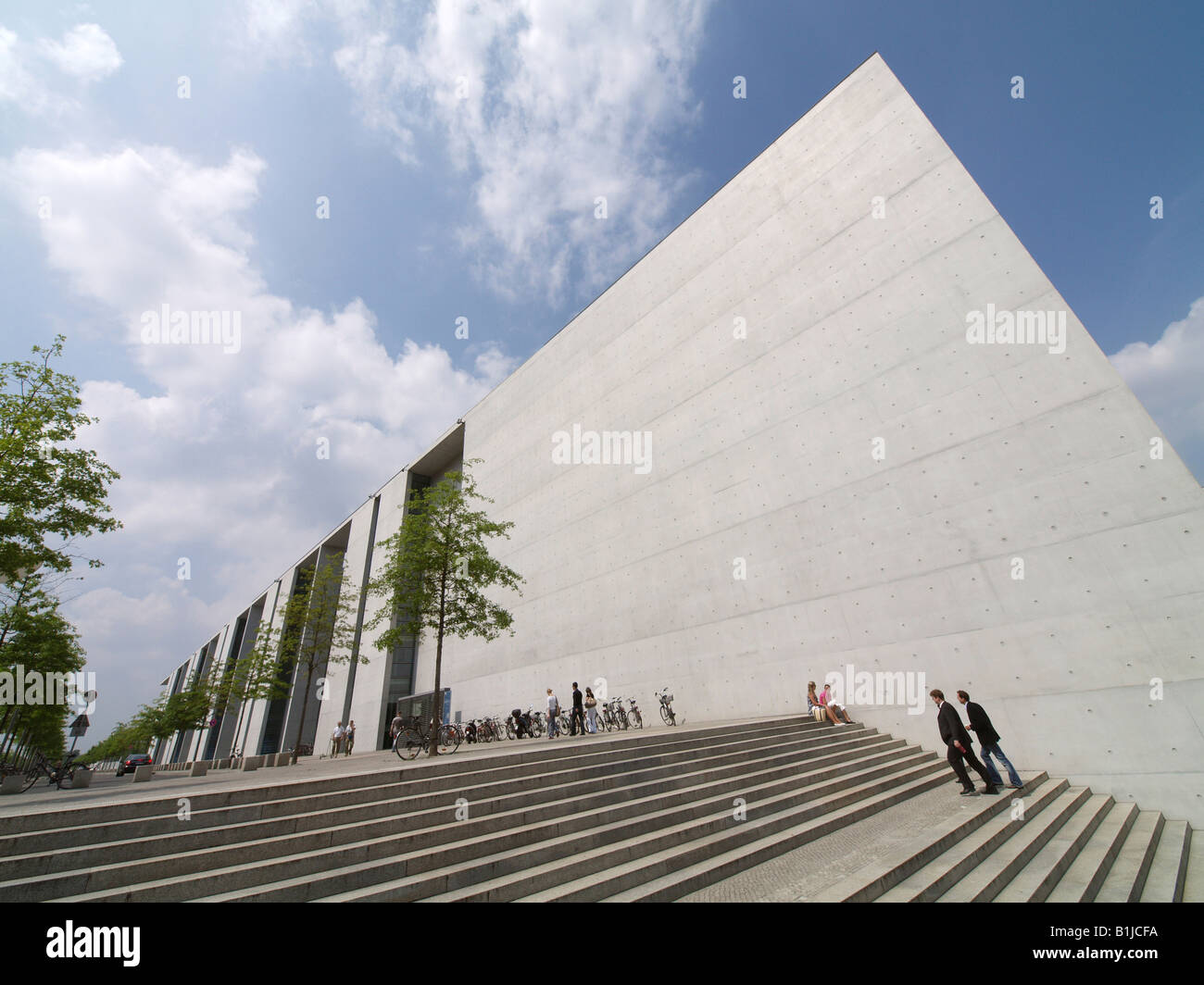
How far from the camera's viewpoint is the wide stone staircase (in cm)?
426

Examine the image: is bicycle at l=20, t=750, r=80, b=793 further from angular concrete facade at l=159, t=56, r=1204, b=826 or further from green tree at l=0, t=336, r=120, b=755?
angular concrete facade at l=159, t=56, r=1204, b=826

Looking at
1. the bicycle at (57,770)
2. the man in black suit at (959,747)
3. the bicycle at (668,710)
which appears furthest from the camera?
the bicycle at (668,710)

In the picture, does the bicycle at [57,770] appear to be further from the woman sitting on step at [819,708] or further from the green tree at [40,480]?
the woman sitting on step at [819,708]

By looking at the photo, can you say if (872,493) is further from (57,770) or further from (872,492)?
(57,770)

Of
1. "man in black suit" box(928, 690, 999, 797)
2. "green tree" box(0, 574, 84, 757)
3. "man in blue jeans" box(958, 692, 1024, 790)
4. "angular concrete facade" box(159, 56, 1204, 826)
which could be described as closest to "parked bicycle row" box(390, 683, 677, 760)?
"angular concrete facade" box(159, 56, 1204, 826)

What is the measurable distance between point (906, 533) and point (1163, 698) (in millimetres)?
4972

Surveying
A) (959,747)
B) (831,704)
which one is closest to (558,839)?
(959,747)

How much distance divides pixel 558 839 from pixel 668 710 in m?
11.5

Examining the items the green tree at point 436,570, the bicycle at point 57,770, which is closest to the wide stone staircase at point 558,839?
the green tree at point 436,570

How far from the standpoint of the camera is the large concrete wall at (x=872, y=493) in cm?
964

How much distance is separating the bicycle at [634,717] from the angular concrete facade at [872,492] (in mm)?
419

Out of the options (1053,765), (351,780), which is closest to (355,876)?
(351,780)

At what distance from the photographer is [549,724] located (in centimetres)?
1708
